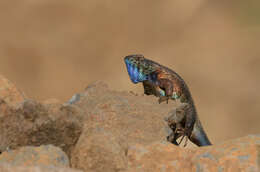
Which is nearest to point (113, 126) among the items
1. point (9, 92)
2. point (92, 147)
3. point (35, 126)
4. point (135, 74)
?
point (92, 147)

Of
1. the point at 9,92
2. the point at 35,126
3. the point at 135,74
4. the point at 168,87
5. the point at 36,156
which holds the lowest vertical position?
the point at 36,156

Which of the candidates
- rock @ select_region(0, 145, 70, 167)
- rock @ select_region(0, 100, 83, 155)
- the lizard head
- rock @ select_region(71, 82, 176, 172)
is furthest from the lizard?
rock @ select_region(0, 145, 70, 167)

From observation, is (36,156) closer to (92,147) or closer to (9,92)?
(92,147)

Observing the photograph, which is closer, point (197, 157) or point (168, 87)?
point (197, 157)

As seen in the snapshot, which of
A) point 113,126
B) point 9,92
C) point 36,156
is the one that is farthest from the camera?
point 9,92

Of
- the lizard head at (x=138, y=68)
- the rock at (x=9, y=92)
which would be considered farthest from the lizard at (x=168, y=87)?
the rock at (x=9, y=92)

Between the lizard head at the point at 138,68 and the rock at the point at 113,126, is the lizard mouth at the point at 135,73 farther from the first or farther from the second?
the rock at the point at 113,126
